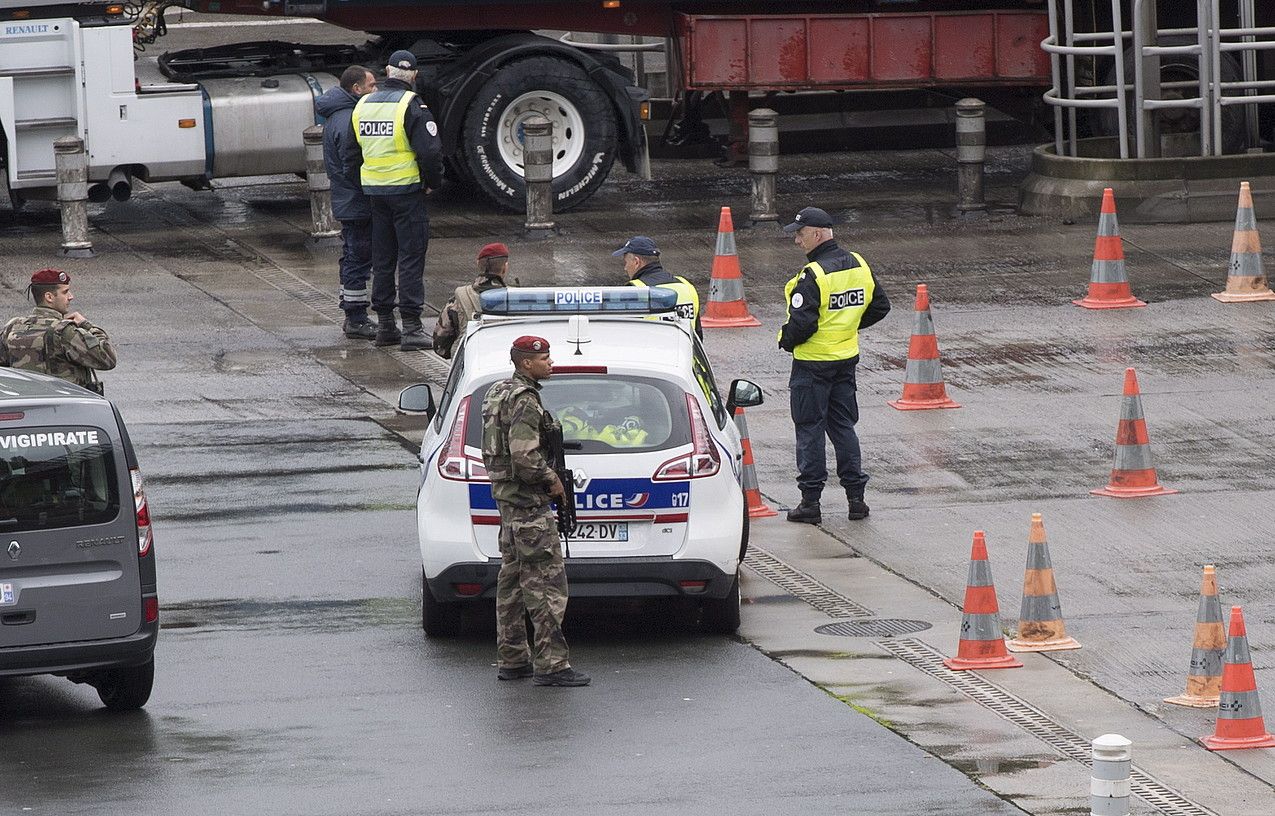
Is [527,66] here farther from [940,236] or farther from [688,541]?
[688,541]

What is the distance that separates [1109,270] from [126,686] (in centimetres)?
1029

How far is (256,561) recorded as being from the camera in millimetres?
12070

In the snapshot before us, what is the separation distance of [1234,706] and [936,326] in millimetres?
8584

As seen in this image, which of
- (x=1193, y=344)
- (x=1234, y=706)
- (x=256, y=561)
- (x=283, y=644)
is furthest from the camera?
(x=1193, y=344)

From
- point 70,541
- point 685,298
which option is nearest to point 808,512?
point 685,298

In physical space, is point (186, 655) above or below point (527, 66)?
below

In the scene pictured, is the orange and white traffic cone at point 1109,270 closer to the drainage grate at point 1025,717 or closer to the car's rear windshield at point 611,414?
the drainage grate at point 1025,717

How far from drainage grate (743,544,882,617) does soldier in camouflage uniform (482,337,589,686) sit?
1.65 metres

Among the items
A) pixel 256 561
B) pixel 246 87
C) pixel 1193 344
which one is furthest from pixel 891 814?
pixel 246 87

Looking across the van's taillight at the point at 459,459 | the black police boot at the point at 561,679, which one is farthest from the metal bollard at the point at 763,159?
the black police boot at the point at 561,679

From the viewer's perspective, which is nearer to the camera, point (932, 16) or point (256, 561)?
point (256, 561)

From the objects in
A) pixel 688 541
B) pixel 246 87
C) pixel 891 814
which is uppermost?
pixel 246 87

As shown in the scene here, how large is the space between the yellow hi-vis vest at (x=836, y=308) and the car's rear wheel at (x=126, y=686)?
454 centimetres

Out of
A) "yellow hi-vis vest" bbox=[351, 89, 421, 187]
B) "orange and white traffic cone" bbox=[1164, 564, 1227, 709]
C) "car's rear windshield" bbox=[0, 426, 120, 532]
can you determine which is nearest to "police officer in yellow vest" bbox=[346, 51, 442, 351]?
"yellow hi-vis vest" bbox=[351, 89, 421, 187]
